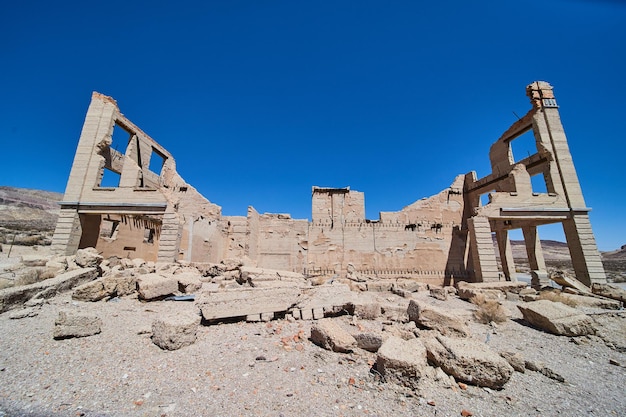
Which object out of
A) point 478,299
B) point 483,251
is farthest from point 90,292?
point 483,251

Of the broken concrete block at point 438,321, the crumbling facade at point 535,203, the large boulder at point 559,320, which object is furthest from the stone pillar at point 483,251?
the broken concrete block at point 438,321

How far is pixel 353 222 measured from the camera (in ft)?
41.8

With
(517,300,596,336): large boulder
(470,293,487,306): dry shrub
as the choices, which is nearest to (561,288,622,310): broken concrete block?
(470,293,487,306): dry shrub

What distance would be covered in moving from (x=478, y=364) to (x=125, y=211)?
42.5 feet

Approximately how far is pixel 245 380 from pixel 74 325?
2.84 metres

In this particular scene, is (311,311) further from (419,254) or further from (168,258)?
(419,254)

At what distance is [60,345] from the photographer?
3.35 metres

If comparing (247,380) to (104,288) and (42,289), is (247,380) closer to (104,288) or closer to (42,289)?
(104,288)

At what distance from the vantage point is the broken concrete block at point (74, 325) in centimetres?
351

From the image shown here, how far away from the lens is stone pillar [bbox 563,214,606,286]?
10617 mm

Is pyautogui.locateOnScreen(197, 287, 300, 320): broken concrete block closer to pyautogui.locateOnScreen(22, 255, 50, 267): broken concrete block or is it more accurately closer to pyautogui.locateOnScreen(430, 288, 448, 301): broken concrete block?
pyautogui.locateOnScreen(430, 288, 448, 301): broken concrete block

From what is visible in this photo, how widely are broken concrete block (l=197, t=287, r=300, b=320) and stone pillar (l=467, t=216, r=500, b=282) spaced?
9.15 metres

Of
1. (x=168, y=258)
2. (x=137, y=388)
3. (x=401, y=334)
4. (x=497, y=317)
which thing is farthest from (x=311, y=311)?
(x=168, y=258)

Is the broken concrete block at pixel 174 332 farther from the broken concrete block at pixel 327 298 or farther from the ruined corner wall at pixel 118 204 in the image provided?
the ruined corner wall at pixel 118 204
